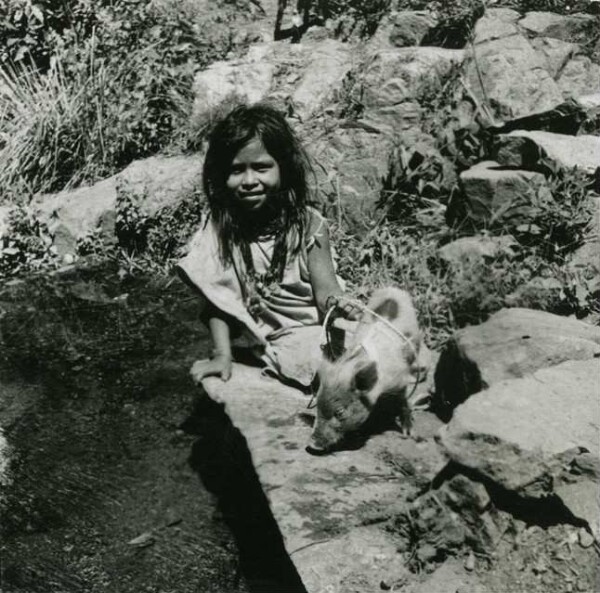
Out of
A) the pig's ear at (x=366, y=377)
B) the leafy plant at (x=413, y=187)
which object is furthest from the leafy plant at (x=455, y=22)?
the pig's ear at (x=366, y=377)

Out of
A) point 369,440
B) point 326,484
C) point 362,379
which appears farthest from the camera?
point 369,440

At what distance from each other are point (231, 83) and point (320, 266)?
428cm

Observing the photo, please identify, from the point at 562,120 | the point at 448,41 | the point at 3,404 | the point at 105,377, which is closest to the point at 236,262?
the point at 105,377

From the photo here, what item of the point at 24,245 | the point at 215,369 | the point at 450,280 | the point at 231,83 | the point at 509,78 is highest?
the point at 509,78

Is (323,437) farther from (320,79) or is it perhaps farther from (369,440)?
(320,79)

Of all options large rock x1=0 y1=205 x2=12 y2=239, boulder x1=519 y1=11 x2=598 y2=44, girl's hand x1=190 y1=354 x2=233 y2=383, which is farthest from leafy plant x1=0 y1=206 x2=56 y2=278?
→ boulder x1=519 y1=11 x2=598 y2=44

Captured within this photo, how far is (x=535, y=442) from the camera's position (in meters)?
2.58

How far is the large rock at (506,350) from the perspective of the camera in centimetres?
343

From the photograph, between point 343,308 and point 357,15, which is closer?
point 343,308

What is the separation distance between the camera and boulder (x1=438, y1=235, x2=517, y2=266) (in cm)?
501

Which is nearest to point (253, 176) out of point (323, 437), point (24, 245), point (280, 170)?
point (280, 170)

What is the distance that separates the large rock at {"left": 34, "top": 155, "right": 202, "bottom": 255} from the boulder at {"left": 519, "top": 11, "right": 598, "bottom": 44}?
326 cm

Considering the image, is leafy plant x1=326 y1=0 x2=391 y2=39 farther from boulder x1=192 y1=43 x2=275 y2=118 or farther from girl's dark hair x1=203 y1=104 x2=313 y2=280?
girl's dark hair x1=203 y1=104 x2=313 y2=280

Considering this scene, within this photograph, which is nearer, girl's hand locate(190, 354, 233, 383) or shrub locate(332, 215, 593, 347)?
girl's hand locate(190, 354, 233, 383)
